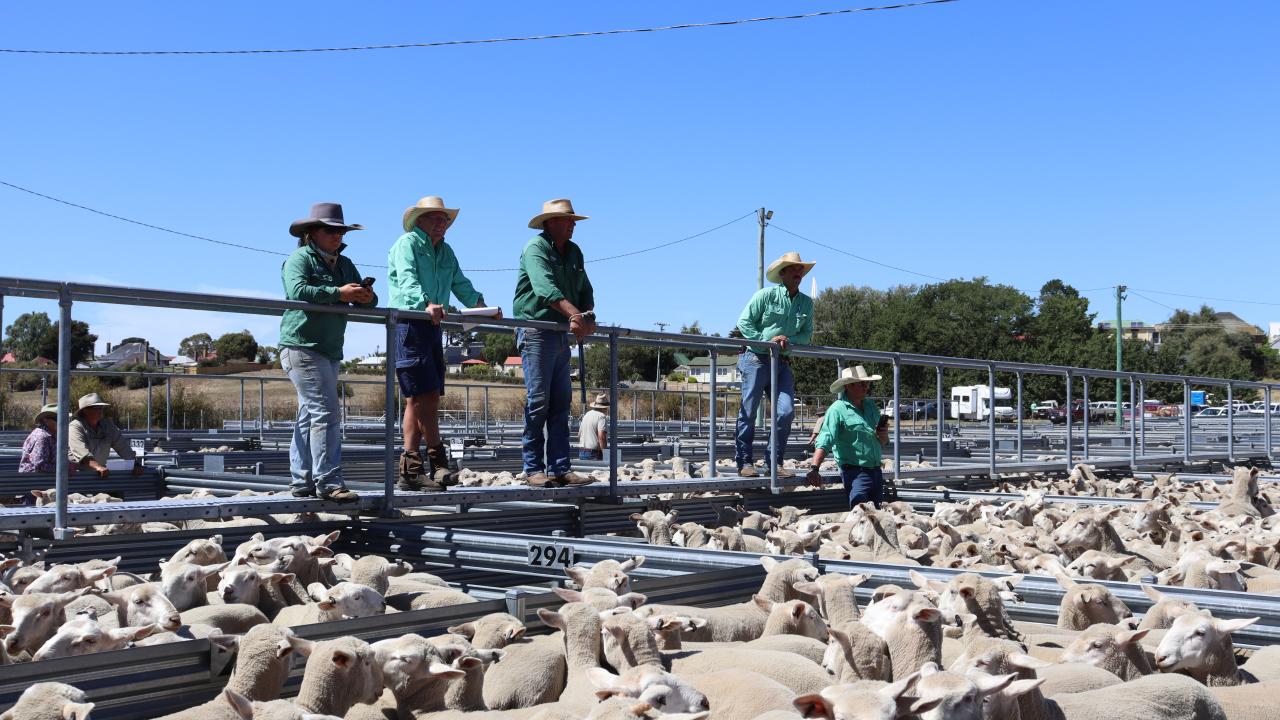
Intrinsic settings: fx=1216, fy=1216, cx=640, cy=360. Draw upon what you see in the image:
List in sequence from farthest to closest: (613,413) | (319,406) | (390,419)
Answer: (613,413) → (390,419) → (319,406)

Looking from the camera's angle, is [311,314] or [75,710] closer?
[75,710]

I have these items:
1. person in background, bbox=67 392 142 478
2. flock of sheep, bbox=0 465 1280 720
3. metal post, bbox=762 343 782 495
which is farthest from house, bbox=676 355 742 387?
person in background, bbox=67 392 142 478

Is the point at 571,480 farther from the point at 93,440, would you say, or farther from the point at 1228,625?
the point at 93,440

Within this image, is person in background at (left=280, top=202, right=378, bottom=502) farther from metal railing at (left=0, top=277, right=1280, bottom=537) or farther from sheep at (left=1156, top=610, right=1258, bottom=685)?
sheep at (left=1156, top=610, right=1258, bottom=685)

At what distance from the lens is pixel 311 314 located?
639cm

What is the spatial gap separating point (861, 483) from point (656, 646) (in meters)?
5.77

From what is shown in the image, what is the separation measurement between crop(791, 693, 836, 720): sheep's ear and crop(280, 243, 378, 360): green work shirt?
4.09m

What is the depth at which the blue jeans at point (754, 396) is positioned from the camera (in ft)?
30.6

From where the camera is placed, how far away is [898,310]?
80375 millimetres

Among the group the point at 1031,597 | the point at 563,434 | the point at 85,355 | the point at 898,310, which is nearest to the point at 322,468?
the point at 563,434

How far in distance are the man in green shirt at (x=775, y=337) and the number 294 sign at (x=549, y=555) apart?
10.4 ft

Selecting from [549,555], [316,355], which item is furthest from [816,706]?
[316,355]

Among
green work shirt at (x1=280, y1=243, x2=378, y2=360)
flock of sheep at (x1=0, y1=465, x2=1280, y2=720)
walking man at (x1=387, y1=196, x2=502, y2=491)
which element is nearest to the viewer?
flock of sheep at (x1=0, y1=465, x2=1280, y2=720)

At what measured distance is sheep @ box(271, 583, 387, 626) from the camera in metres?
4.77
